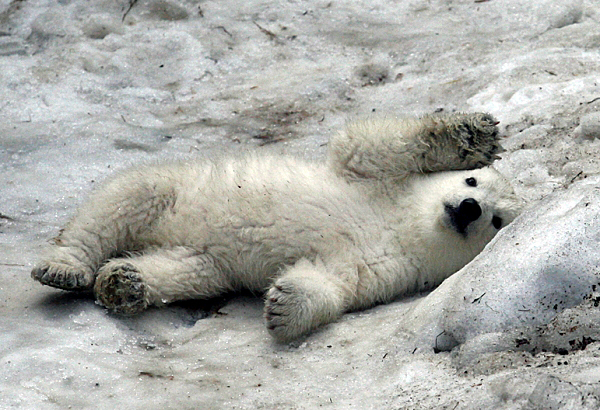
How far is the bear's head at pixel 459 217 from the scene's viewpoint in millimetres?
4812

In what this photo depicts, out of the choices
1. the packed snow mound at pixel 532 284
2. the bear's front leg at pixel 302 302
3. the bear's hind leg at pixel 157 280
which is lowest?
the bear's hind leg at pixel 157 280

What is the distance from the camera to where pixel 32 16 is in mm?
8078

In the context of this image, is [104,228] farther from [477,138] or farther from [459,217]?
[477,138]

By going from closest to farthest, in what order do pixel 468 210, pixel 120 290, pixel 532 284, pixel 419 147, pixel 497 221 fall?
pixel 532 284
pixel 120 290
pixel 468 210
pixel 497 221
pixel 419 147

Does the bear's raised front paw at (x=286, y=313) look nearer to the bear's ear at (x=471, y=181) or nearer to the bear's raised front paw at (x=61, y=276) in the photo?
the bear's raised front paw at (x=61, y=276)

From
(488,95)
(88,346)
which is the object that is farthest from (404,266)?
(488,95)

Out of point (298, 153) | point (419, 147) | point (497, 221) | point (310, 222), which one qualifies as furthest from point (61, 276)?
point (497, 221)

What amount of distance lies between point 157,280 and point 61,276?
56 cm

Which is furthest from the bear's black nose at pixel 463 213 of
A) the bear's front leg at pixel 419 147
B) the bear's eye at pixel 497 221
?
the bear's front leg at pixel 419 147

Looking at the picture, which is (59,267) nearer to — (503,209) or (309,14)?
(503,209)

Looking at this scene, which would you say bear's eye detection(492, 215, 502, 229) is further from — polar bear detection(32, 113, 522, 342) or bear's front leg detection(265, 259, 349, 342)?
bear's front leg detection(265, 259, 349, 342)

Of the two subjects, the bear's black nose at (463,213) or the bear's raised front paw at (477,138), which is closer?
the bear's black nose at (463,213)

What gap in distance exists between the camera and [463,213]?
15.7ft

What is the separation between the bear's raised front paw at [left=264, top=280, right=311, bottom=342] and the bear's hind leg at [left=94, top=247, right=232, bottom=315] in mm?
687
